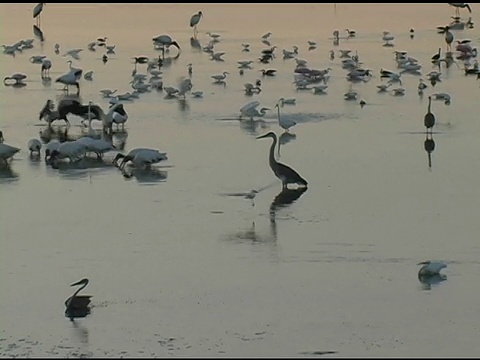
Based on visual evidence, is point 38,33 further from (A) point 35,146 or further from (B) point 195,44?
(A) point 35,146

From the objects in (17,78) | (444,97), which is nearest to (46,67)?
(17,78)

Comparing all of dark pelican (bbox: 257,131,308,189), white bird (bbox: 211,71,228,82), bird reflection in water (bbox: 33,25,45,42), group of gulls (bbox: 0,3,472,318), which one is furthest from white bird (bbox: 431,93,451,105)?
bird reflection in water (bbox: 33,25,45,42)

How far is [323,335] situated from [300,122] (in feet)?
36.2

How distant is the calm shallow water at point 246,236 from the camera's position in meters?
8.77

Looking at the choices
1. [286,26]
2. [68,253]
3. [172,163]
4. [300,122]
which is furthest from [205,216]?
[286,26]

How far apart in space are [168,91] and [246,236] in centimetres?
1087

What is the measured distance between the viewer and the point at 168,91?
2248 centimetres

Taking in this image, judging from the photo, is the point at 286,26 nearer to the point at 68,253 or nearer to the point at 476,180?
the point at 476,180

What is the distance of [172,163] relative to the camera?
52.2ft

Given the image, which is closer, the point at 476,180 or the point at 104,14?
the point at 476,180

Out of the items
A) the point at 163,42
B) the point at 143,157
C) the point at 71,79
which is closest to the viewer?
the point at 143,157

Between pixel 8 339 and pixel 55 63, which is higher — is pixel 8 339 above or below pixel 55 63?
below

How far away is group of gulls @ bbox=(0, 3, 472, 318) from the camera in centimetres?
1498

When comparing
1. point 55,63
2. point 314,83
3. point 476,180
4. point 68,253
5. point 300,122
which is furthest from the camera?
point 55,63
